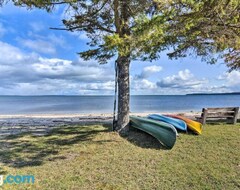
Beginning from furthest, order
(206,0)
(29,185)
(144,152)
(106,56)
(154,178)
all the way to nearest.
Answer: (106,56)
(144,152)
(206,0)
(154,178)
(29,185)

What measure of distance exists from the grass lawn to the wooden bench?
2076 millimetres

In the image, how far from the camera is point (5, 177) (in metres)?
5.14

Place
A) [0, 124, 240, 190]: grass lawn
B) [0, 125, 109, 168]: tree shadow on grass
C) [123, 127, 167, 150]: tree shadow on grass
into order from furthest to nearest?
1. [123, 127, 167, 150]: tree shadow on grass
2. [0, 125, 109, 168]: tree shadow on grass
3. [0, 124, 240, 190]: grass lawn

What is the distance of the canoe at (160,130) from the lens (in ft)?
23.8

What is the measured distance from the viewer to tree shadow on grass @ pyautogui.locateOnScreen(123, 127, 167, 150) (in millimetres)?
7238

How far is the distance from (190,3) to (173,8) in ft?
1.51

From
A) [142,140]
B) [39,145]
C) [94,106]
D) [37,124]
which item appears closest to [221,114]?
[142,140]

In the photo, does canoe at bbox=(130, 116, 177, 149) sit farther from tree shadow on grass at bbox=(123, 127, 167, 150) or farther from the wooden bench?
the wooden bench

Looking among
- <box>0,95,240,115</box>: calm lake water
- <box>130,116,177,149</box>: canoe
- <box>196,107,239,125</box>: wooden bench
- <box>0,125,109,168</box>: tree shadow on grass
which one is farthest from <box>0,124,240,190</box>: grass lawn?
<box>0,95,240,115</box>: calm lake water

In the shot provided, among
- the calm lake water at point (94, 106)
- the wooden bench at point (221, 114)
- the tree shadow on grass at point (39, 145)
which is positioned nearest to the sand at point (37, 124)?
the tree shadow on grass at point (39, 145)

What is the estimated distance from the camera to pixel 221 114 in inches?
428

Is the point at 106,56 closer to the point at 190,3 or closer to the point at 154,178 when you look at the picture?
the point at 190,3

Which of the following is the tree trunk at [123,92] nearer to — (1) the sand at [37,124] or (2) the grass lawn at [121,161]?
(2) the grass lawn at [121,161]

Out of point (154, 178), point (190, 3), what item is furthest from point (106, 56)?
point (154, 178)
